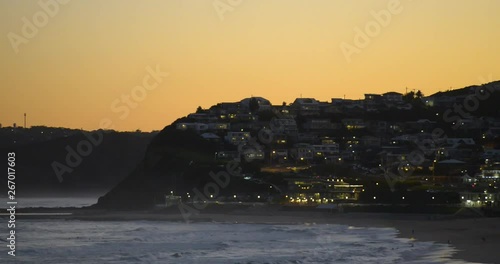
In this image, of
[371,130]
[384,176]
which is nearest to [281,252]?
[384,176]

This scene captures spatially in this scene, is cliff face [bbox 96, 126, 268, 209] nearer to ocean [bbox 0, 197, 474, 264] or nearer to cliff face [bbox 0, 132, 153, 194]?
ocean [bbox 0, 197, 474, 264]

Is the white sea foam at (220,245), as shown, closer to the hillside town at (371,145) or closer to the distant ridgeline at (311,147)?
the hillside town at (371,145)

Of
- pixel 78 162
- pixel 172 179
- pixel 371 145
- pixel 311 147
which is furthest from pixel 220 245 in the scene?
pixel 78 162

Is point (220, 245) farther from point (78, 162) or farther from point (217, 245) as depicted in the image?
point (78, 162)

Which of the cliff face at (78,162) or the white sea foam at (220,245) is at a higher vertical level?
the cliff face at (78,162)

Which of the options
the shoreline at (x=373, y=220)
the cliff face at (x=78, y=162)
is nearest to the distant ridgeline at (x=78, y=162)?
the cliff face at (x=78, y=162)

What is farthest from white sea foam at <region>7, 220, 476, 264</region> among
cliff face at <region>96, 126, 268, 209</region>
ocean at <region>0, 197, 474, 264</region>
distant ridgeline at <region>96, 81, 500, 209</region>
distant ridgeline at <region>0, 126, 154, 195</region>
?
distant ridgeline at <region>0, 126, 154, 195</region>

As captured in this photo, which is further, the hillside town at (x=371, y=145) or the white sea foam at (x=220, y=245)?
the hillside town at (x=371, y=145)
